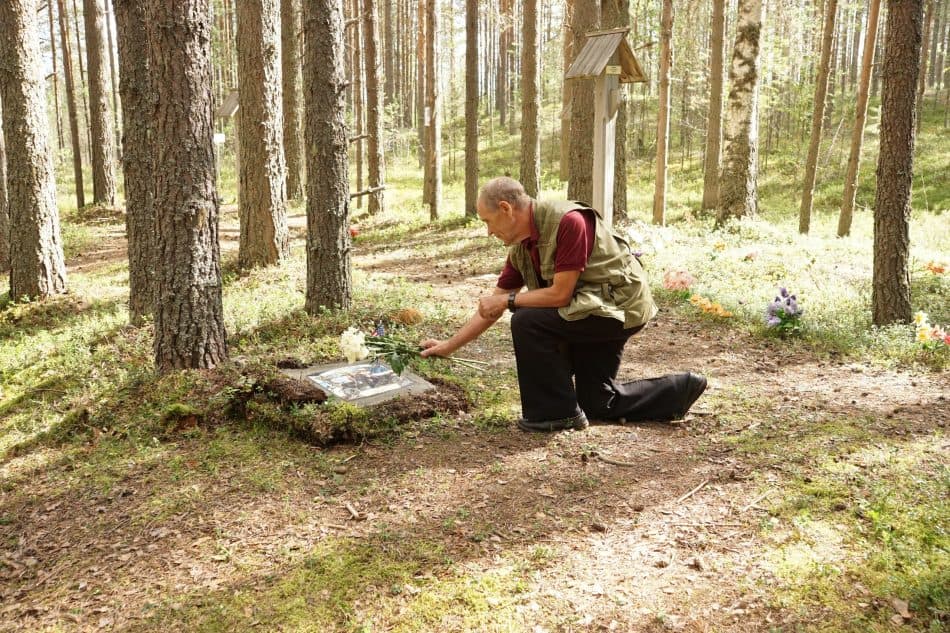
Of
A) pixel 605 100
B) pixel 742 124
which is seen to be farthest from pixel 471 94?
pixel 605 100

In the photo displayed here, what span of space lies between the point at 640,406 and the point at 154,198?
13.2ft

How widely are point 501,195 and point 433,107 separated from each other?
41.8 feet

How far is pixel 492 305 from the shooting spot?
14.4 ft

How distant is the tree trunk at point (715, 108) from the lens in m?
14.6

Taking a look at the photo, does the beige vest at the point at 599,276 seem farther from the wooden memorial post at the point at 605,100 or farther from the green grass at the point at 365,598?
the wooden memorial post at the point at 605,100

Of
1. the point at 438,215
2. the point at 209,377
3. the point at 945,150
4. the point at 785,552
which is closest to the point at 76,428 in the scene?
the point at 209,377

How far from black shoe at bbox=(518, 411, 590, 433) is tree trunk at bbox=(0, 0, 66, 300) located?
7.66m

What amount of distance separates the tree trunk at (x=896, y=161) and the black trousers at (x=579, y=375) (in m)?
3.71

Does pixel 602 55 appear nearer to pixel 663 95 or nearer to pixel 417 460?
pixel 663 95

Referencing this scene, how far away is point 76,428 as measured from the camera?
207 inches

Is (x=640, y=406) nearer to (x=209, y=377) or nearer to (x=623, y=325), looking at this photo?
(x=623, y=325)

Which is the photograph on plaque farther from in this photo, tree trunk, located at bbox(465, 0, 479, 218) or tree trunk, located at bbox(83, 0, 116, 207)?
tree trunk, located at bbox(83, 0, 116, 207)

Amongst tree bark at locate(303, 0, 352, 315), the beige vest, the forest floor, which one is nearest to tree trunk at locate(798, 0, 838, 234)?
the forest floor

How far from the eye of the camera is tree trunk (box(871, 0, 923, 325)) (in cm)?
654
